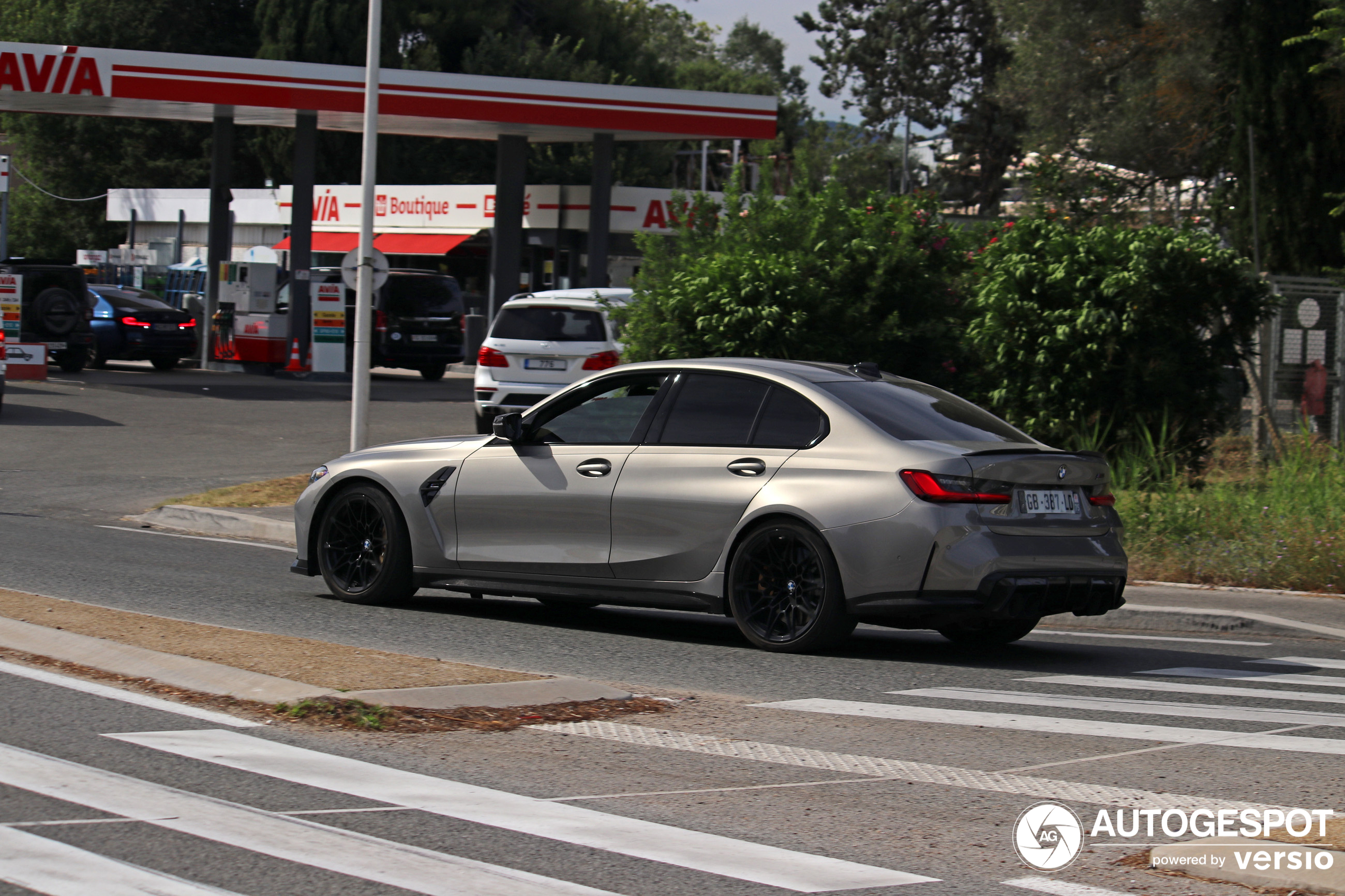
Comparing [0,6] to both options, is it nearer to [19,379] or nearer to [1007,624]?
[19,379]

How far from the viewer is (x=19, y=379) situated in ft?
98.0

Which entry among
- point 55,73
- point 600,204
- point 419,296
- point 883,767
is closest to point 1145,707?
point 883,767

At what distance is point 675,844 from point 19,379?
27774 mm

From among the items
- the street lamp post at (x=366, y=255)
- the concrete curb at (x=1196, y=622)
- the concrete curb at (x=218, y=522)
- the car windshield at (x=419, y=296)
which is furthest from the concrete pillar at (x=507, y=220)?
the concrete curb at (x=1196, y=622)

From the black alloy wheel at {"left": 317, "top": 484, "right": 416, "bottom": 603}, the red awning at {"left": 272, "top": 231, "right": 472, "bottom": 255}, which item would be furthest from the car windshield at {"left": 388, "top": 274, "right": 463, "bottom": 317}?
the black alloy wheel at {"left": 317, "top": 484, "right": 416, "bottom": 603}

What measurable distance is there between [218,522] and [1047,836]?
1136cm

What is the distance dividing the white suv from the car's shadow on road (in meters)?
9.95

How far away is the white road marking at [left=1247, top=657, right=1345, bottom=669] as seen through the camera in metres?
8.82

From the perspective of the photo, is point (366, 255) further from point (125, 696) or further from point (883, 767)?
point (883, 767)

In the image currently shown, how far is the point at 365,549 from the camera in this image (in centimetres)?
1005

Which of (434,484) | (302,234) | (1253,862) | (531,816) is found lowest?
(531,816)

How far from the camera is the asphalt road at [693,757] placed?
15.4 feet

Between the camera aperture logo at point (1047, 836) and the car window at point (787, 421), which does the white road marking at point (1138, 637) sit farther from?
→ the camera aperture logo at point (1047, 836)

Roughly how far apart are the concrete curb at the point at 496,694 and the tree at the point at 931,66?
69.3 meters
